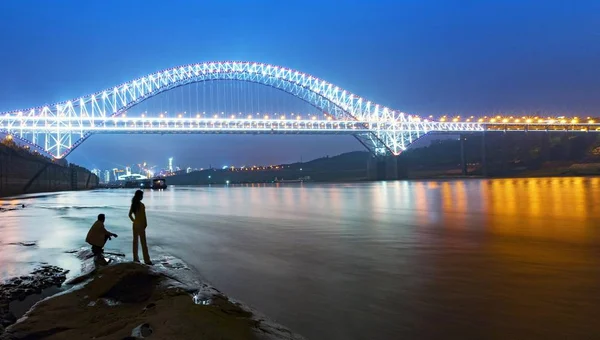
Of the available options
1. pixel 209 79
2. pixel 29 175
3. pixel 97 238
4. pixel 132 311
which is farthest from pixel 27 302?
pixel 209 79

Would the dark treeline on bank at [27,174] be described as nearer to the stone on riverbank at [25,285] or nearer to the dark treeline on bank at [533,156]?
the stone on riverbank at [25,285]

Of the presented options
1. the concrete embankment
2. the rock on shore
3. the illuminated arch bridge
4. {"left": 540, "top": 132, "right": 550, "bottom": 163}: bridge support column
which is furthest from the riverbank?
{"left": 540, "top": 132, "right": 550, "bottom": 163}: bridge support column

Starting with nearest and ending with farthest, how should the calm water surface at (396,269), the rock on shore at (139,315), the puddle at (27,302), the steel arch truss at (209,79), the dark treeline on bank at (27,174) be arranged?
the rock on shore at (139,315) → the calm water surface at (396,269) → the puddle at (27,302) → the dark treeline on bank at (27,174) → the steel arch truss at (209,79)

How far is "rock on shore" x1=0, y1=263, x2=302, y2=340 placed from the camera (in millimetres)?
3955

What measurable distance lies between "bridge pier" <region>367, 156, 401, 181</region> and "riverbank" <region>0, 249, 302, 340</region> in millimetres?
101826

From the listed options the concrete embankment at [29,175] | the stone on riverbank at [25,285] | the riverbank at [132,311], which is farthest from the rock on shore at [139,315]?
the concrete embankment at [29,175]

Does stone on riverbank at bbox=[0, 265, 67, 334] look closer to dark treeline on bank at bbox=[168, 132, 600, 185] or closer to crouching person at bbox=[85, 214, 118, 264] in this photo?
crouching person at bbox=[85, 214, 118, 264]

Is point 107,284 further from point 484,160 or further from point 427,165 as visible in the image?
point 427,165

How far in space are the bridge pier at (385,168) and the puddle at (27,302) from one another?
102 metres

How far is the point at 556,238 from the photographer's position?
35.4 ft

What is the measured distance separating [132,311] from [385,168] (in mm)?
104764

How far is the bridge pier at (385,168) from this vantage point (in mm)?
105000

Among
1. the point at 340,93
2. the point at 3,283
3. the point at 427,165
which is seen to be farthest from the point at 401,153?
the point at 3,283

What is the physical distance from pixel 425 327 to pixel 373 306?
874 mm
